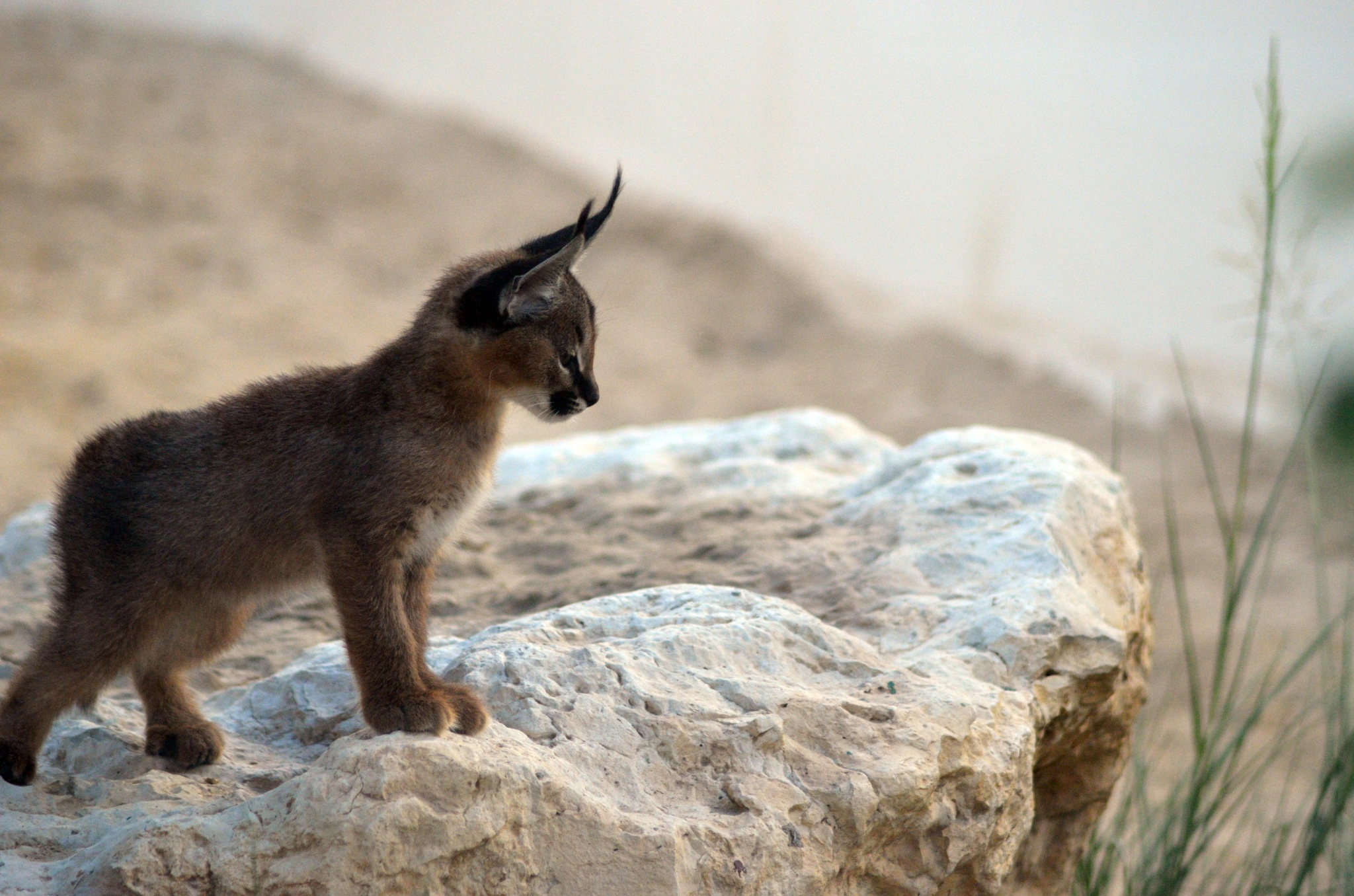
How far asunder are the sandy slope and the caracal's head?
20.3 ft

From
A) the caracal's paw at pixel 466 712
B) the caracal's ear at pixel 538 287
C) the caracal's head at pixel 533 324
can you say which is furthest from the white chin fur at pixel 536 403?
the caracal's paw at pixel 466 712

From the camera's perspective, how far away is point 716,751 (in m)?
2.49

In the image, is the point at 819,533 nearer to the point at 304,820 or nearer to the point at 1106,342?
the point at 304,820

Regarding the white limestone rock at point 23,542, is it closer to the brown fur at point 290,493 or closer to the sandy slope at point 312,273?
the brown fur at point 290,493

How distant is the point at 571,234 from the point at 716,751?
4.35 feet

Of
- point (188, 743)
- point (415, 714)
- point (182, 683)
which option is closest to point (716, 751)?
point (415, 714)

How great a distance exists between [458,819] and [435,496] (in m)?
0.88

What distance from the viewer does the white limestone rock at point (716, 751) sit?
2.19m

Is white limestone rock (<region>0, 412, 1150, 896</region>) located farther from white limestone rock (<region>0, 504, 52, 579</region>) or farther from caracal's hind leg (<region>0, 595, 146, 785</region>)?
white limestone rock (<region>0, 504, 52, 579</region>)

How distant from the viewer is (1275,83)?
2744mm

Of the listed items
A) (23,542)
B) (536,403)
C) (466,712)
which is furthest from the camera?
(23,542)

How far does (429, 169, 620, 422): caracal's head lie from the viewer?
278 cm

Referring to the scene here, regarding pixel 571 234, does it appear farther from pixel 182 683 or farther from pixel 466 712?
pixel 182 683

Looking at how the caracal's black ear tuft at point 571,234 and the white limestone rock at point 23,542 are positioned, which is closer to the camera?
the caracal's black ear tuft at point 571,234
